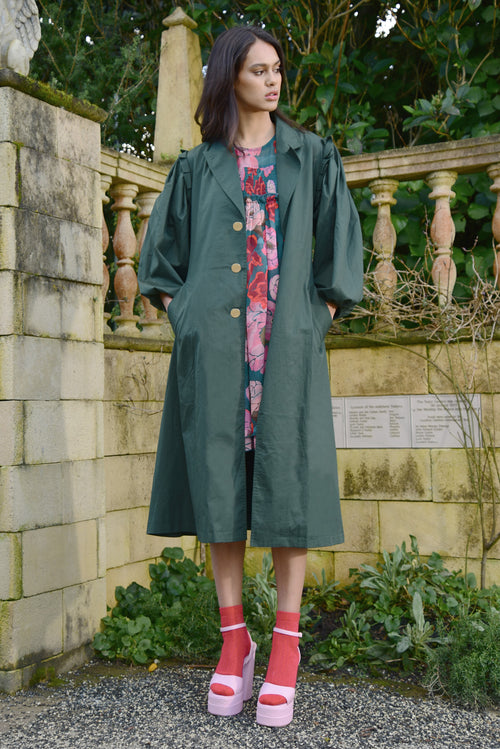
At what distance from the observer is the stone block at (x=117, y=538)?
10.8 feet

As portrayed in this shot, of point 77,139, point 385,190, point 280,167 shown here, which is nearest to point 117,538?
point 77,139

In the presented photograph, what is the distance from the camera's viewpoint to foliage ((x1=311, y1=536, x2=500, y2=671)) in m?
2.77

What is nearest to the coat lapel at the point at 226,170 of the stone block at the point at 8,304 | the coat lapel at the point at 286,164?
the coat lapel at the point at 286,164

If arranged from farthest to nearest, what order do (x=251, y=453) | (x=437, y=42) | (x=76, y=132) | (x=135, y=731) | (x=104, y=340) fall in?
(x=437, y=42), (x=104, y=340), (x=76, y=132), (x=251, y=453), (x=135, y=731)

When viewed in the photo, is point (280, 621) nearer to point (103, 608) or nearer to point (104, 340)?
point (103, 608)

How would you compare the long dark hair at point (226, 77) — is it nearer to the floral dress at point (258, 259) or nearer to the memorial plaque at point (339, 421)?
the floral dress at point (258, 259)

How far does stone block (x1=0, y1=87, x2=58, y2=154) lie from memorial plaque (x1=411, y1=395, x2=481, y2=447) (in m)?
1.96

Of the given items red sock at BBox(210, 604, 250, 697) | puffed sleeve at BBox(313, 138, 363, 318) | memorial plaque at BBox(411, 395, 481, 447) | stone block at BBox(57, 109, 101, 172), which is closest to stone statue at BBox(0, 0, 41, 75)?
stone block at BBox(57, 109, 101, 172)

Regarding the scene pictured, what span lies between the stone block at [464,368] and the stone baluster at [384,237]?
0.37 meters

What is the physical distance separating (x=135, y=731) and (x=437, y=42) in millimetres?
4433

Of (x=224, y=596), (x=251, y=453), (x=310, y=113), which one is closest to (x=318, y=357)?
(x=251, y=453)

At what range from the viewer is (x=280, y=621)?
7.43ft

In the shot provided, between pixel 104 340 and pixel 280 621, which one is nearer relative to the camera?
pixel 280 621

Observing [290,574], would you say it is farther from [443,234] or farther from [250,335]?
[443,234]
